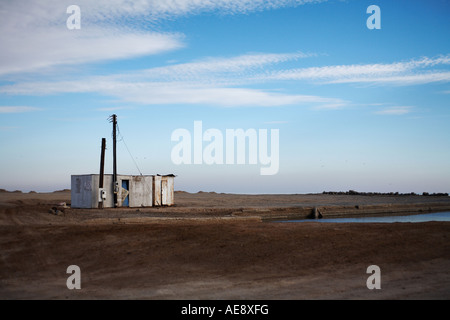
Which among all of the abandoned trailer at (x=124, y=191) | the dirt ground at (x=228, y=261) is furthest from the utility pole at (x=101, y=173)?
the dirt ground at (x=228, y=261)

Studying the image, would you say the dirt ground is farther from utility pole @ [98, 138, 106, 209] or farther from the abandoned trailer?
the abandoned trailer

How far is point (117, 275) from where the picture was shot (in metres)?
11.6

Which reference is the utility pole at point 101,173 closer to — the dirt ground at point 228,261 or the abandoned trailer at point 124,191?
the abandoned trailer at point 124,191

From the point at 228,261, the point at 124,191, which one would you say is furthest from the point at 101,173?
the point at 228,261

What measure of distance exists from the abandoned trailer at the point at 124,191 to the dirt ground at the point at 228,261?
581 inches

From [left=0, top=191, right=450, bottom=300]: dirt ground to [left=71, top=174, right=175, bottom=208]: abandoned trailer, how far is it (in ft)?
48.4

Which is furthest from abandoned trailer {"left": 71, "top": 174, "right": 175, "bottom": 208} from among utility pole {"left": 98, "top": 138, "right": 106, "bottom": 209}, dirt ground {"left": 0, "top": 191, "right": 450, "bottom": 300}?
dirt ground {"left": 0, "top": 191, "right": 450, "bottom": 300}

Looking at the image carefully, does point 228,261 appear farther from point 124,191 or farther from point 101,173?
point 124,191

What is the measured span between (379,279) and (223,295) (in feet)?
12.1

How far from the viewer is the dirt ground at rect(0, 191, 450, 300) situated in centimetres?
961

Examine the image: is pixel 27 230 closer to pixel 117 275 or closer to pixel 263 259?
pixel 117 275

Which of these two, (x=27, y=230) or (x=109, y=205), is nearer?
(x=27, y=230)

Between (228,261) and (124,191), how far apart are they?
22683 mm
